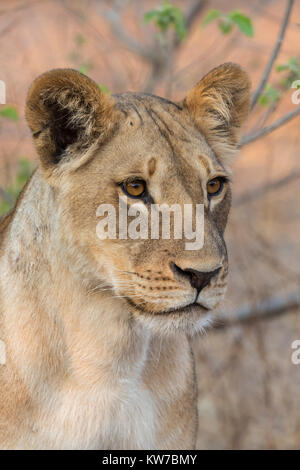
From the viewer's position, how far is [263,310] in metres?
5.35

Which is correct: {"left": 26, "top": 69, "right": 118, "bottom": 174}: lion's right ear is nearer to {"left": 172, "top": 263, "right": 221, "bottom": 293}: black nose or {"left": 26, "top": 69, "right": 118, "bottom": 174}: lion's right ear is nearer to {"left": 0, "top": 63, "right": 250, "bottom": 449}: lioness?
{"left": 0, "top": 63, "right": 250, "bottom": 449}: lioness

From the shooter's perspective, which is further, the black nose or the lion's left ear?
the lion's left ear

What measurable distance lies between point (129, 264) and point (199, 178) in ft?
1.17

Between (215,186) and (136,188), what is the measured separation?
12.9 inches

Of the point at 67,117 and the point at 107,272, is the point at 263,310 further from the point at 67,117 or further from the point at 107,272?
the point at 67,117

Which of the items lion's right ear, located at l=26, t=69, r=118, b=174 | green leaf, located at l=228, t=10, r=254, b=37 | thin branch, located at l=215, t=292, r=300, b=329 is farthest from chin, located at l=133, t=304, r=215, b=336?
thin branch, located at l=215, t=292, r=300, b=329

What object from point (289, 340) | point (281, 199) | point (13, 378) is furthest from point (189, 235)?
point (281, 199)

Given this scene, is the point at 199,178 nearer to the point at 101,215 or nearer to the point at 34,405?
the point at 101,215

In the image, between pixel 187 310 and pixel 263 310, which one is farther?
pixel 263 310

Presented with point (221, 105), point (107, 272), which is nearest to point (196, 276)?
point (107, 272)

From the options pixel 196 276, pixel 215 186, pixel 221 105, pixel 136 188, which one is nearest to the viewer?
pixel 196 276

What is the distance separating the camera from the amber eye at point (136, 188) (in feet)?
7.61

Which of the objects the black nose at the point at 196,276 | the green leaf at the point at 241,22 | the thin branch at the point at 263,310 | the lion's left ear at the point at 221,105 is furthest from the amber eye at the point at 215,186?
the thin branch at the point at 263,310

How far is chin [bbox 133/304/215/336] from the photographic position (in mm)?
2285
